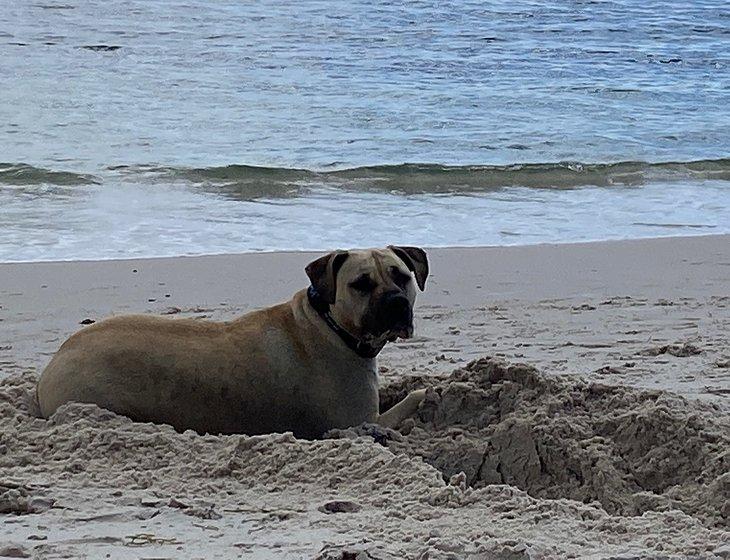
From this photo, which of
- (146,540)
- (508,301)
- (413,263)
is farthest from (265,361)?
(508,301)

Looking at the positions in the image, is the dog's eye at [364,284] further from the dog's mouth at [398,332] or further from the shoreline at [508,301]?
the shoreline at [508,301]

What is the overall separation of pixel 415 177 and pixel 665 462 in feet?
22.9

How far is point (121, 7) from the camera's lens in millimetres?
23609

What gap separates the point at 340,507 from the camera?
3.48 meters

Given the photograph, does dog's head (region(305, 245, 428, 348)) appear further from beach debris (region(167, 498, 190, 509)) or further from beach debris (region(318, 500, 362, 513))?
beach debris (region(167, 498, 190, 509))

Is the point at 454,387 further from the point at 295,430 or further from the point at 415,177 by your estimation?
the point at 415,177

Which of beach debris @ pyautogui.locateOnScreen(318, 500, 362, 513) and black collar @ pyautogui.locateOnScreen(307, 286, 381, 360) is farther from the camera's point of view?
black collar @ pyautogui.locateOnScreen(307, 286, 381, 360)

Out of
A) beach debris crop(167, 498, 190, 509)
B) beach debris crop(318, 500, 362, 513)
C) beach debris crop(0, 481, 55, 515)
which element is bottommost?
beach debris crop(318, 500, 362, 513)

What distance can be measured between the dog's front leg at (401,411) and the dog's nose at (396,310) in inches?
15.5

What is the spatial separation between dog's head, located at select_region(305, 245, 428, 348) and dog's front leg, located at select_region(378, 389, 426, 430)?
273mm

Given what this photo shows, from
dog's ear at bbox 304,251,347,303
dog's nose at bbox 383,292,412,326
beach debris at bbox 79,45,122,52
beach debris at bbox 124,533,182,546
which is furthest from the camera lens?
beach debris at bbox 79,45,122,52

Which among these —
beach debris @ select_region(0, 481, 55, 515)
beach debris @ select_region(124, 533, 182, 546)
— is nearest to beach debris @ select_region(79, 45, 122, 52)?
beach debris @ select_region(0, 481, 55, 515)

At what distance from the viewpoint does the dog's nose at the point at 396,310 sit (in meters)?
4.34

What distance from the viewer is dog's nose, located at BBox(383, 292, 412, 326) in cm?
434
